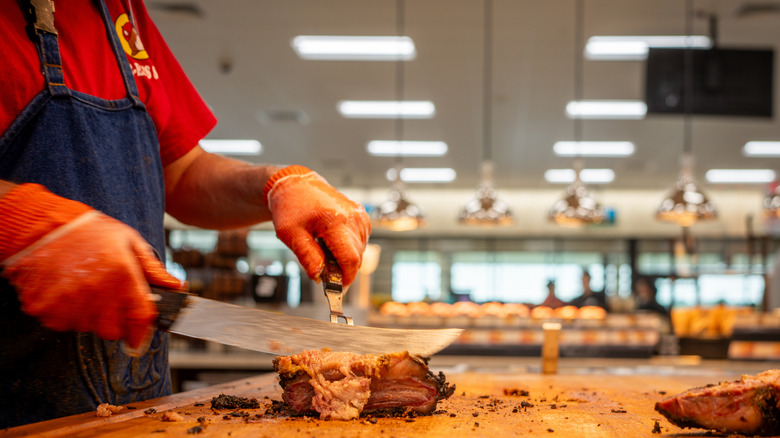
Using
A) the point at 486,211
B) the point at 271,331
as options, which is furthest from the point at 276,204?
the point at 486,211

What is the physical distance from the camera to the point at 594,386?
229 centimetres

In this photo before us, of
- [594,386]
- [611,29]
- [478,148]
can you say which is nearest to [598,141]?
[478,148]

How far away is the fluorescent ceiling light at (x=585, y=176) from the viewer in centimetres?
1370

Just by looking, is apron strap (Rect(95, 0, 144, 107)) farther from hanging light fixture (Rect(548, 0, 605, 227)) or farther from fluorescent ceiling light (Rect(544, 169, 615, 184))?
fluorescent ceiling light (Rect(544, 169, 615, 184))

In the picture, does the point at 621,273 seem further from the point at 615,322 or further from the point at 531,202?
the point at 615,322

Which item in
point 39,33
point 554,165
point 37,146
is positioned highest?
point 554,165

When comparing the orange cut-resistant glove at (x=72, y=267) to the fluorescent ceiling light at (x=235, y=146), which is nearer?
the orange cut-resistant glove at (x=72, y=267)

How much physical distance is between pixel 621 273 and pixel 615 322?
36.7 feet

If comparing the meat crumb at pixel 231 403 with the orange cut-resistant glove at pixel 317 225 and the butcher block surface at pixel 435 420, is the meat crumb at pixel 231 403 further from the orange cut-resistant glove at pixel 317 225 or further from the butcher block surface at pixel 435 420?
the orange cut-resistant glove at pixel 317 225

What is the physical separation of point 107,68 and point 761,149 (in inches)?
480

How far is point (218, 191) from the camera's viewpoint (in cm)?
192

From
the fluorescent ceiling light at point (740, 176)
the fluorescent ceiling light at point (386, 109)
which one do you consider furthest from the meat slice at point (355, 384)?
the fluorescent ceiling light at point (740, 176)

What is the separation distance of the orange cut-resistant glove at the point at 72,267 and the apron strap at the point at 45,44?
1.13 ft

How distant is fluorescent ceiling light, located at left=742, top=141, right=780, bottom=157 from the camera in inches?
434
